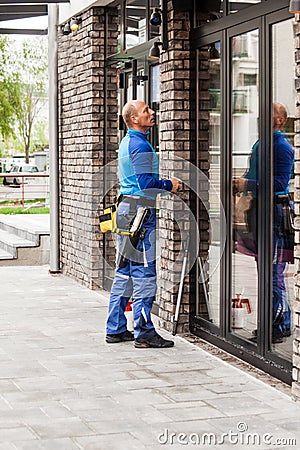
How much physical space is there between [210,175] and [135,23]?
222cm

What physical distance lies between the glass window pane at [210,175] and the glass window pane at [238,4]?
33 centimetres

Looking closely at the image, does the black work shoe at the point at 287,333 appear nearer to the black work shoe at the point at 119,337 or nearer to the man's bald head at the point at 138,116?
the black work shoe at the point at 119,337

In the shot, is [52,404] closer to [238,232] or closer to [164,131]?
[238,232]

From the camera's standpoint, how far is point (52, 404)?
5.22 meters

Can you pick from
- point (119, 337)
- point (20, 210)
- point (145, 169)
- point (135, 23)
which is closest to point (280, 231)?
point (145, 169)

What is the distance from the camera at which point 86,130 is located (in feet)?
31.8

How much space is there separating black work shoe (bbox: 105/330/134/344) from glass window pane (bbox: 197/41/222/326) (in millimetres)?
572

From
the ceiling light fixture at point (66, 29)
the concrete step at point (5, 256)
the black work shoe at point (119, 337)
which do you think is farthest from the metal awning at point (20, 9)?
the black work shoe at point (119, 337)

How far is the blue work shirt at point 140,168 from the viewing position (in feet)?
21.4

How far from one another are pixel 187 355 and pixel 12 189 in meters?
23.0

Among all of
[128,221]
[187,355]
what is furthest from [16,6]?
[187,355]

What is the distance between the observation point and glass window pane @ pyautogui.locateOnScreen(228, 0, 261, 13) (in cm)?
605

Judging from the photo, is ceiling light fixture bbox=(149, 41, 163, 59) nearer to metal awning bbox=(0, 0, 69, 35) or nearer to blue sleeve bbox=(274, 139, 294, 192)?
blue sleeve bbox=(274, 139, 294, 192)

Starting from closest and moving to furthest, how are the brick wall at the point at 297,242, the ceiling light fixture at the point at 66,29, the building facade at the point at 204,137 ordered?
the brick wall at the point at 297,242, the building facade at the point at 204,137, the ceiling light fixture at the point at 66,29
